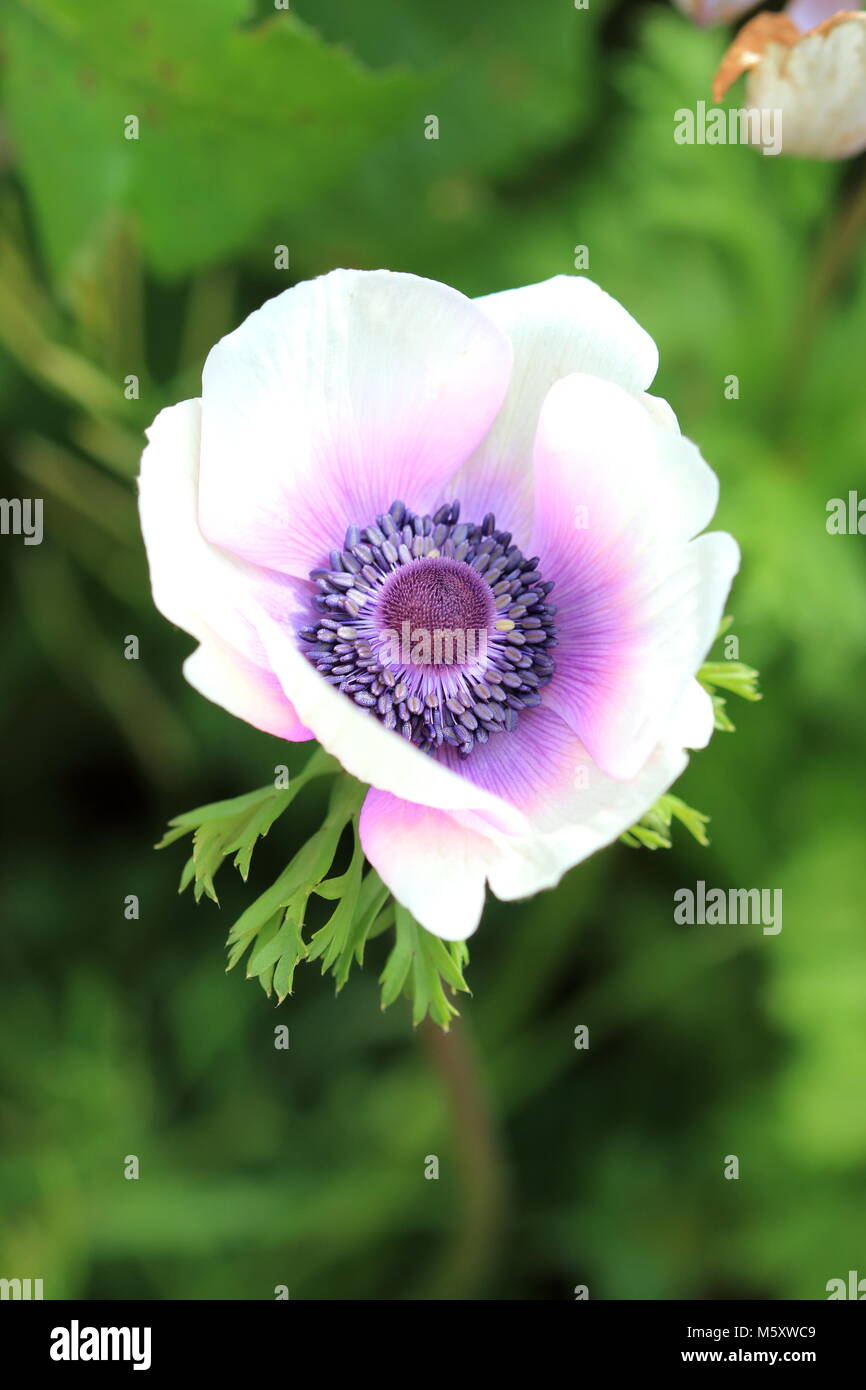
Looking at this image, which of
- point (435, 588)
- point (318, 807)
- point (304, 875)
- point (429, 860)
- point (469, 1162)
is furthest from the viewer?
point (318, 807)

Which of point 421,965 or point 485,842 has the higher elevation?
point 485,842

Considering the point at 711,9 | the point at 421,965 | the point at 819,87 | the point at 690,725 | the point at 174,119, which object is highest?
the point at 174,119

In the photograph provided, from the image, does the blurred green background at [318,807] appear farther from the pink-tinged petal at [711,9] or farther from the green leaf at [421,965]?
the green leaf at [421,965]

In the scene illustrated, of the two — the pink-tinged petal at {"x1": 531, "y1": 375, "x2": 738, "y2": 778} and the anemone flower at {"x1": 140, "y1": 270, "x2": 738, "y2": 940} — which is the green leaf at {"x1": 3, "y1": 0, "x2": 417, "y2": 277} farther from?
the pink-tinged petal at {"x1": 531, "y1": 375, "x2": 738, "y2": 778}

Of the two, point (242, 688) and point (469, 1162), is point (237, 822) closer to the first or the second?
point (242, 688)

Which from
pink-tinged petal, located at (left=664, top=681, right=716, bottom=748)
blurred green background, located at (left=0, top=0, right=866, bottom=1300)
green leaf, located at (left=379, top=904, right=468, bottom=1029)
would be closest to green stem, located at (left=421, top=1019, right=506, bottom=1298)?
blurred green background, located at (left=0, top=0, right=866, bottom=1300)

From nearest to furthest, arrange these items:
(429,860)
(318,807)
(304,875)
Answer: (429,860) < (304,875) < (318,807)

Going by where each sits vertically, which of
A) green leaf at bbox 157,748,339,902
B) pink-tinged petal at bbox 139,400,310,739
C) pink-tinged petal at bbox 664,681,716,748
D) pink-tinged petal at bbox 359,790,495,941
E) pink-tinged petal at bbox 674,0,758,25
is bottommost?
pink-tinged petal at bbox 359,790,495,941

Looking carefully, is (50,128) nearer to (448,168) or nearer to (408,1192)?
(448,168)

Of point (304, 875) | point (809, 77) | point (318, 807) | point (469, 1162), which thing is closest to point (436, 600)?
point (304, 875)
